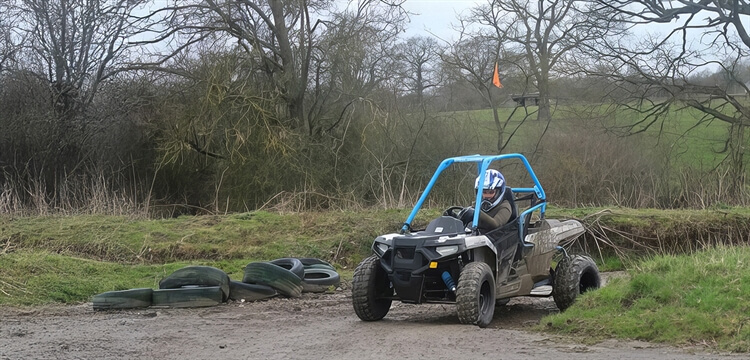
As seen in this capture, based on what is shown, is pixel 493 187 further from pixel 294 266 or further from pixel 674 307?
pixel 294 266

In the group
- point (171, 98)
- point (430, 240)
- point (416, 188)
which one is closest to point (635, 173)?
point (416, 188)

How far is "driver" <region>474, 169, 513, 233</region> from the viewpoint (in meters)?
10.1

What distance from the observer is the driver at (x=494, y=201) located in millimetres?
10070

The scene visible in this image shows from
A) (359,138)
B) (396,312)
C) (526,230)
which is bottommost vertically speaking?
(396,312)

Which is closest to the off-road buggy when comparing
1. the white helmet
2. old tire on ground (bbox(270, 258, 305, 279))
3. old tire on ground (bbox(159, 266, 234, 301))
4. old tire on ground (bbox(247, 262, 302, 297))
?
the white helmet

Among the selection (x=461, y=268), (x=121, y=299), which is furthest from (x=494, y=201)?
(x=121, y=299)

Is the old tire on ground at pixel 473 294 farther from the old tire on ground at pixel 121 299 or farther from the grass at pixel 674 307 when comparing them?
the old tire on ground at pixel 121 299

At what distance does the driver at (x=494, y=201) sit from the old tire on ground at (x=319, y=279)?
3.85 metres

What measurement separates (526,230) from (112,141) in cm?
1919

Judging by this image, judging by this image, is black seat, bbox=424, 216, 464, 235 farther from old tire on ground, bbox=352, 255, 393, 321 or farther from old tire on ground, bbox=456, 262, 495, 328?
old tire on ground, bbox=352, 255, 393, 321

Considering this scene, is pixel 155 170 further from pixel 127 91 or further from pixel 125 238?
pixel 125 238

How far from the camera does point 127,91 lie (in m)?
26.5

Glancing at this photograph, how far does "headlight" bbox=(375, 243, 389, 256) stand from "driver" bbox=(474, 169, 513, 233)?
1.21 meters

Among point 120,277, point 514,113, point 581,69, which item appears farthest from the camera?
point 514,113
